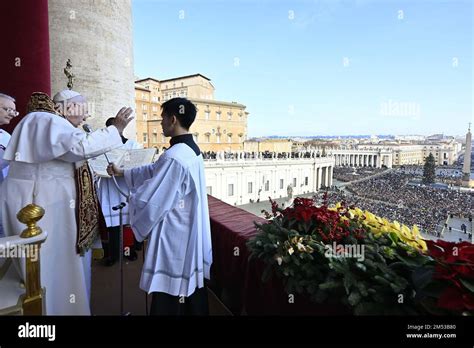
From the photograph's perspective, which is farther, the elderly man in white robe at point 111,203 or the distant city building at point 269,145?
the distant city building at point 269,145

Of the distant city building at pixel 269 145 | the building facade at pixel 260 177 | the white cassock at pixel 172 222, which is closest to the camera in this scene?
the white cassock at pixel 172 222

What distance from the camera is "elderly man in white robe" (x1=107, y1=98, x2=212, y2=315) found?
1.52m

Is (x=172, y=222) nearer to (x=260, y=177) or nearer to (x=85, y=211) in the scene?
(x=85, y=211)

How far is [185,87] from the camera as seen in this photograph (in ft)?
111

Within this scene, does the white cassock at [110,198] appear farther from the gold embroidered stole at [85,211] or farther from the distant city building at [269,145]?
the distant city building at [269,145]

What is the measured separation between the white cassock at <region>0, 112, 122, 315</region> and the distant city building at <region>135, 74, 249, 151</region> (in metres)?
26.4

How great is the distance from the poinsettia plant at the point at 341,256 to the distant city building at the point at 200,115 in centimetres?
A: 2675

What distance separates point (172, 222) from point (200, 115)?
2891 cm

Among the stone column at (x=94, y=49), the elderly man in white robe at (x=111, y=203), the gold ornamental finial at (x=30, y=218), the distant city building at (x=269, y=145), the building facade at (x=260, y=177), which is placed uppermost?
the stone column at (x=94, y=49)

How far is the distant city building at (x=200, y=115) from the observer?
96.6 ft

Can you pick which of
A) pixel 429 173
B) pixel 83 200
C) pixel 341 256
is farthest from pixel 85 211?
pixel 429 173

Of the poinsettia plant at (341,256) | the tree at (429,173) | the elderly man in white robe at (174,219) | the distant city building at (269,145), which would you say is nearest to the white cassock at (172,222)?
the elderly man in white robe at (174,219)

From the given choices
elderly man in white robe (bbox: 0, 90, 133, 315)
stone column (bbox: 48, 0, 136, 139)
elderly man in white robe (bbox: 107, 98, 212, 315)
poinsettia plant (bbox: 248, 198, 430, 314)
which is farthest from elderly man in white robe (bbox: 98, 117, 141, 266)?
stone column (bbox: 48, 0, 136, 139)

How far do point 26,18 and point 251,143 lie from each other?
33.0 meters
